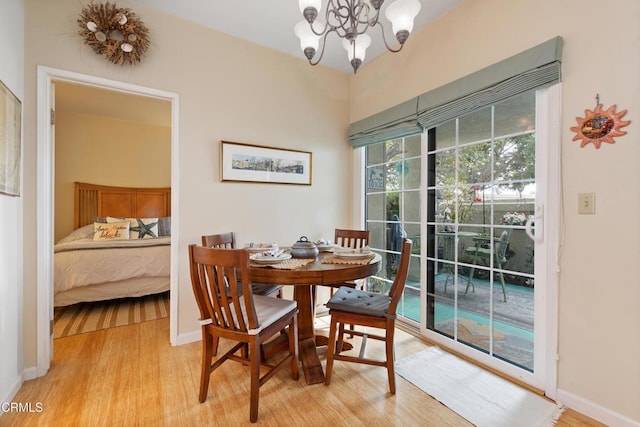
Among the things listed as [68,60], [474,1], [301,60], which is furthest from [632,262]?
[68,60]

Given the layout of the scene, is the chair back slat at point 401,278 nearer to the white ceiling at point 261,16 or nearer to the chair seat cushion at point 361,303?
the chair seat cushion at point 361,303

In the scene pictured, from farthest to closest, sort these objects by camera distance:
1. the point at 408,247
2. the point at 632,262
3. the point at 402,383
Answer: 1. the point at 402,383
2. the point at 408,247
3. the point at 632,262

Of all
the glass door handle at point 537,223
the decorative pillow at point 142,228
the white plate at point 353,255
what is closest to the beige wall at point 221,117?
the white plate at point 353,255

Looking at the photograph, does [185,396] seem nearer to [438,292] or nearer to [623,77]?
[438,292]

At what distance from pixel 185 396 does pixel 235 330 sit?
0.59 m

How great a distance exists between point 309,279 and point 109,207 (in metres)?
4.59

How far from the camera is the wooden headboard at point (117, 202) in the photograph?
174 inches

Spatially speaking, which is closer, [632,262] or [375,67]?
[632,262]

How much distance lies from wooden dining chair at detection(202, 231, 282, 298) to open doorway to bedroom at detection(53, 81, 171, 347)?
1387mm

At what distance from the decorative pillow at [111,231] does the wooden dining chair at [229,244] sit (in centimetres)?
251

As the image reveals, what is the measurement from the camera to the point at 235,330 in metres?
1.53

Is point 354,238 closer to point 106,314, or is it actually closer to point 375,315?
point 375,315

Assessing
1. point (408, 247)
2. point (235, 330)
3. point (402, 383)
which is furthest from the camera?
point (402, 383)

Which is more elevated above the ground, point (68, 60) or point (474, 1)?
point (474, 1)
